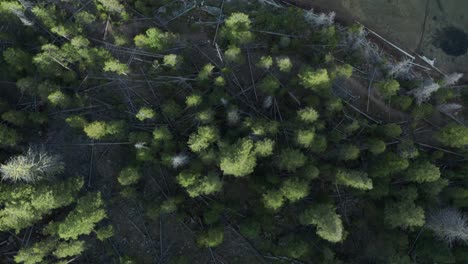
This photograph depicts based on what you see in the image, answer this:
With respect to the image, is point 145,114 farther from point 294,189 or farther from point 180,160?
point 294,189

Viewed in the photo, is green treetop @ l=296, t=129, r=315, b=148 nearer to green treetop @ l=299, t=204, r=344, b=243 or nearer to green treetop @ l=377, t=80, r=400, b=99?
green treetop @ l=299, t=204, r=344, b=243

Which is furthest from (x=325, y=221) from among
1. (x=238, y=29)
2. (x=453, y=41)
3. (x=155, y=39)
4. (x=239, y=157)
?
(x=453, y=41)

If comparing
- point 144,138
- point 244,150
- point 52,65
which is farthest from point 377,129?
point 52,65

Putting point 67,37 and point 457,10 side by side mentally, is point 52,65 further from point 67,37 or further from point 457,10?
point 457,10

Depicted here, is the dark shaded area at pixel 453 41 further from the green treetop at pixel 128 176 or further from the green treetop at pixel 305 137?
the green treetop at pixel 128 176

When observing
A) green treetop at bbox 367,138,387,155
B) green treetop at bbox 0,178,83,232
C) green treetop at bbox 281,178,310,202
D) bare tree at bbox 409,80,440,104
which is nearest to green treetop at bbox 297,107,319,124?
green treetop at bbox 281,178,310,202

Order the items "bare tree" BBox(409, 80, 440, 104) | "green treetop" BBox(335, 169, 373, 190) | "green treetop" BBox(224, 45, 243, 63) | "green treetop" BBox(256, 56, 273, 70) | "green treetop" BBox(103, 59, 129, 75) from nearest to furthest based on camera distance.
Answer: "green treetop" BBox(335, 169, 373, 190), "green treetop" BBox(103, 59, 129, 75), "green treetop" BBox(256, 56, 273, 70), "green treetop" BBox(224, 45, 243, 63), "bare tree" BBox(409, 80, 440, 104)
